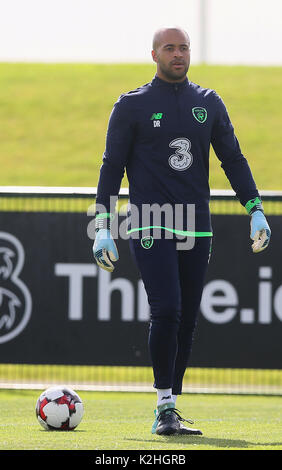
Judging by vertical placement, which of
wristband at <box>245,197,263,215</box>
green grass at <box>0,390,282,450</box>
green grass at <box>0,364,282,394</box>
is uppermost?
wristband at <box>245,197,263,215</box>

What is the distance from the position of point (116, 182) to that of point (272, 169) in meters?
18.3

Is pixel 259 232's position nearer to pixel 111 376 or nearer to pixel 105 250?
pixel 105 250

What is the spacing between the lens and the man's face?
6.48m

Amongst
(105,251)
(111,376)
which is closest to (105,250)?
(105,251)

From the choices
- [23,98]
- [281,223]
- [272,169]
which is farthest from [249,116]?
[281,223]

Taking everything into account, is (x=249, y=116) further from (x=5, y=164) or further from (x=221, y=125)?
(x=221, y=125)

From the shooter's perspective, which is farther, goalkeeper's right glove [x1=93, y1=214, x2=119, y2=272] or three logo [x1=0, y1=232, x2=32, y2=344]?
three logo [x1=0, y1=232, x2=32, y2=344]

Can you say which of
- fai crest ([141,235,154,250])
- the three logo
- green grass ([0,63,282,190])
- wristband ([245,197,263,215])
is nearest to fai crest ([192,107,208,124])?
wristband ([245,197,263,215])

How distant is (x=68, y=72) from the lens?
34125mm

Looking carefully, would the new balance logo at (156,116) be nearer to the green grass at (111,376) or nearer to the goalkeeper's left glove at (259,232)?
the goalkeeper's left glove at (259,232)

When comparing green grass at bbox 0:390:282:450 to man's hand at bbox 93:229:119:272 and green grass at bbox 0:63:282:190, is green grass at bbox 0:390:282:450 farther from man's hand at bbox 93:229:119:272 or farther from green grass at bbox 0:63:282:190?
green grass at bbox 0:63:282:190

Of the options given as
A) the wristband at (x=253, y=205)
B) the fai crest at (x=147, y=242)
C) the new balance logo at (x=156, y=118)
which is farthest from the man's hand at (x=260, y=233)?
the new balance logo at (x=156, y=118)

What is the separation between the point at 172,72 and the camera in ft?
21.4

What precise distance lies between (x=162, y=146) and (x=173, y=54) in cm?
55
